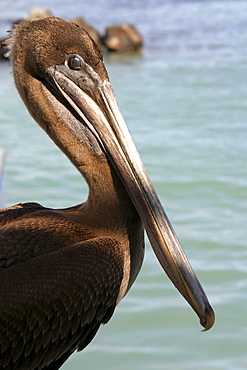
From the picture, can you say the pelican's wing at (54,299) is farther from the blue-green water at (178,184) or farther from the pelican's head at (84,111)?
the blue-green water at (178,184)

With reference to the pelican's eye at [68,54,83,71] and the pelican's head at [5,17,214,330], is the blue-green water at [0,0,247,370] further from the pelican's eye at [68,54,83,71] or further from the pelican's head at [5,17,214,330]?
the pelican's eye at [68,54,83,71]

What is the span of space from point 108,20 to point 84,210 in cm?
1993

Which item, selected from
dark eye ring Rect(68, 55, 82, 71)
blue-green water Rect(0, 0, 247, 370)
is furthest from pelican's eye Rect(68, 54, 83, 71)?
blue-green water Rect(0, 0, 247, 370)

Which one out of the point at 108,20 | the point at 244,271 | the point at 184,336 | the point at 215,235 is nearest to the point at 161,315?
the point at 184,336

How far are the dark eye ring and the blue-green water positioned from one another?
157 centimetres

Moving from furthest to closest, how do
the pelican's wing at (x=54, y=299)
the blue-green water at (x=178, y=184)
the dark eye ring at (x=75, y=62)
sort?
the blue-green water at (x=178, y=184), the dark eye ring at (x=75, y=62), the pelican's wing at (x=54, y=299)

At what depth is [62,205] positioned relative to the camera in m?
5.37

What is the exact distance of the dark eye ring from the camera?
2559 millimetres

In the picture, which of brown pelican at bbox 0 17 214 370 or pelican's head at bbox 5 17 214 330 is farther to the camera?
pelican's head at bbox 5 17 214 330

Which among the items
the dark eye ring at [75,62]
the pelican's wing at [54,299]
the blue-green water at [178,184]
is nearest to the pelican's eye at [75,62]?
the dark eye ring at [75,62]

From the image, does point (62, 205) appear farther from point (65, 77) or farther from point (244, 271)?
point (65, 77)

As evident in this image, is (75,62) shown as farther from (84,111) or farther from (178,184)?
(178,184)

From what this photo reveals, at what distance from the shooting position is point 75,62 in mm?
2564

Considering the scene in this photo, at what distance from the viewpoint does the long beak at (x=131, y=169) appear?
243cm
